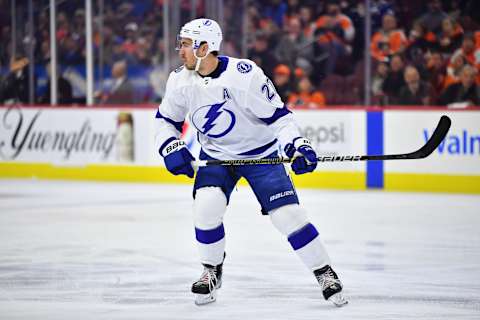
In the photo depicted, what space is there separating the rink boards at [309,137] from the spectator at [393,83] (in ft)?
1.21

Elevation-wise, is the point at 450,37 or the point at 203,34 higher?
the point at 203,34

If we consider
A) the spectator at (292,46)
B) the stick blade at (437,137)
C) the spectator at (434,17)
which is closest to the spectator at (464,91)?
the spectator at (434,17)

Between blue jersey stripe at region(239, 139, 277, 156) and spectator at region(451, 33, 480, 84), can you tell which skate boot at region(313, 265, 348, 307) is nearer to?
blue jersey stripe at region(239, 139, 277, 156)

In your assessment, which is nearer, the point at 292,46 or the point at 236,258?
the point at 236,258

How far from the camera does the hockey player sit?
4.55m

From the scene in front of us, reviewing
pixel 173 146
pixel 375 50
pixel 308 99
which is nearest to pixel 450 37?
pixel 375 50

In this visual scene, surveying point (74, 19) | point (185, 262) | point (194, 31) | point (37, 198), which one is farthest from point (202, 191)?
point (74, 19)

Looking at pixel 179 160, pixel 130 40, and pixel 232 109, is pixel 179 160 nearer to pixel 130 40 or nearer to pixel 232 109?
pixel 232 109

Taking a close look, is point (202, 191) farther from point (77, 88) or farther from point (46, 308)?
point (77, 88)

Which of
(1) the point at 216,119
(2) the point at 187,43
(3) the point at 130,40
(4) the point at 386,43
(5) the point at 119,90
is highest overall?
(2) the point at 187,43

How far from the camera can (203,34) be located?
4586 mm

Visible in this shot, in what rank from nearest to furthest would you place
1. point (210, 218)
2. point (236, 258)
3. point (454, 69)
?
1. point (210, 218)
2. point (236, 258)
3. point (454, 69)

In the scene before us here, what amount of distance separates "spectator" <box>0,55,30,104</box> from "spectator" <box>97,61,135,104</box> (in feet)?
2.51

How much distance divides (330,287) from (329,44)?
22.5 ft
